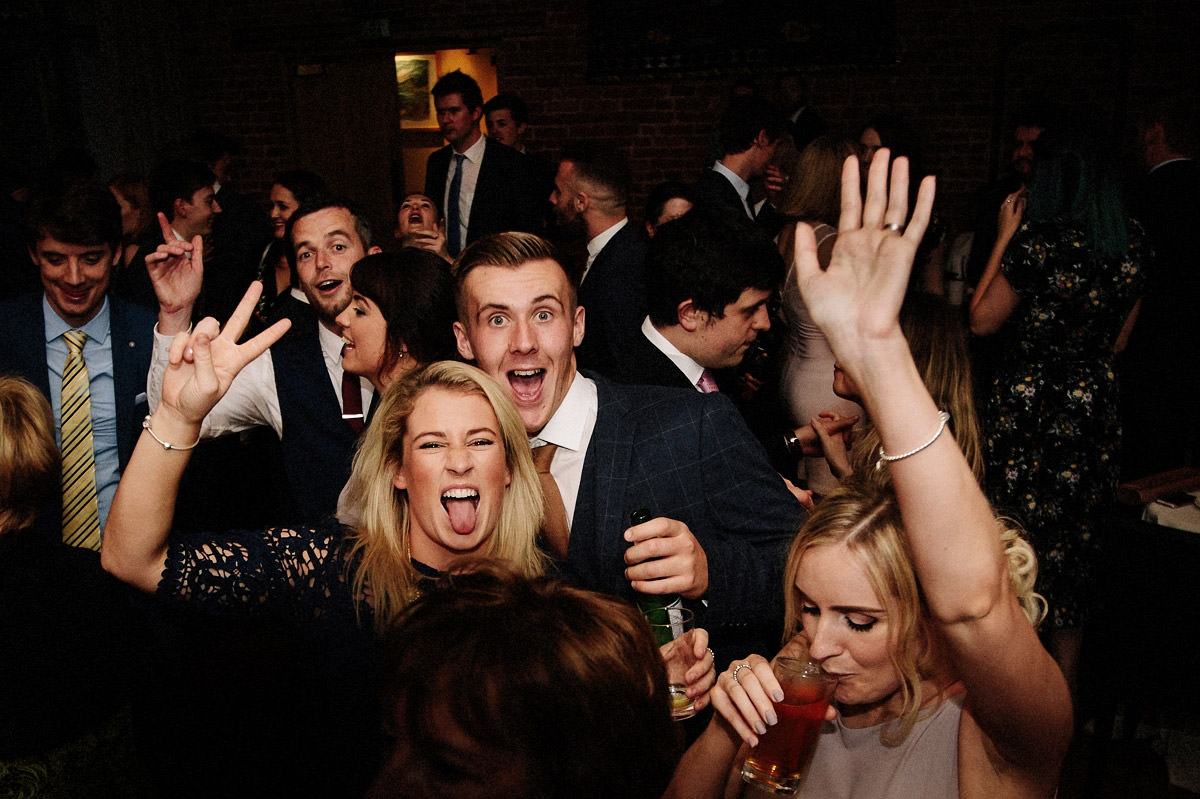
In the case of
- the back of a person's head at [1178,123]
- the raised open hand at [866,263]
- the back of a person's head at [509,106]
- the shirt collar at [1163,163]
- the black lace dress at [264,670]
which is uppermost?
the back of a person's head at [509,106]

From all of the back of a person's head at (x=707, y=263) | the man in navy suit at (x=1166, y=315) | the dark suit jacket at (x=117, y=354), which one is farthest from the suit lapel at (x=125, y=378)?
the man in navy suit at (x=1166, y=315)

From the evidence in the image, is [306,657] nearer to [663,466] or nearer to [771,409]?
[663,466]

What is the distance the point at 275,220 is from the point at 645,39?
9.63ft

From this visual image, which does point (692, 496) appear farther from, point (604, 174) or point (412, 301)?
point (604, 174)

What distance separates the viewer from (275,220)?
4531mm

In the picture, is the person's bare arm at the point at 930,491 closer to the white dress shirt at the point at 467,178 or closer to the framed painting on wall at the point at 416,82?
the white dress shirt at the point at 467,178

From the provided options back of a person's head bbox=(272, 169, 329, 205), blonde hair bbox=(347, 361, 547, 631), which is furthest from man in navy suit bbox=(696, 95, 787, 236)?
blonde hair bbox=(347, 361, 547, 631)

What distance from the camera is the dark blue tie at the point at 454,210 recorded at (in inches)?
203

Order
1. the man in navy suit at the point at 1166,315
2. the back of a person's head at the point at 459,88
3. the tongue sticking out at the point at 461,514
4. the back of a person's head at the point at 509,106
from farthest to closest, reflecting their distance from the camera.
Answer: the back of a person's head at the point at 509,106 < the back of a person's head at the point at 459,88 < the man in navy suit at the point at 1166,315 < the tongue sticking out at the point at 461,514

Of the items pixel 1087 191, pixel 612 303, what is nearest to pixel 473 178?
pixel 612 303

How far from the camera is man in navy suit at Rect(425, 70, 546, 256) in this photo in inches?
196

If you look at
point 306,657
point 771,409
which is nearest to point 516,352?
point 306,657

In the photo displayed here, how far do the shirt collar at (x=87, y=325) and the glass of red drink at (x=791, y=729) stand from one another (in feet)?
6.80

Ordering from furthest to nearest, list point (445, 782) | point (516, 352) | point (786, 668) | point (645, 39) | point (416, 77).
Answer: point (416, 77) < point (645, 39) < point (516, 352) < point (786, 668) < point (445, 782)
